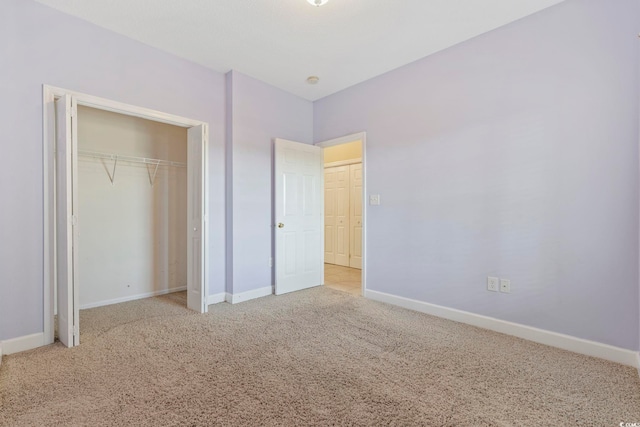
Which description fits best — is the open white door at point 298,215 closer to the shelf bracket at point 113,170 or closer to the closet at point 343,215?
the closet at point 343,215

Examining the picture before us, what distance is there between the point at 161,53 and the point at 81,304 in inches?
114

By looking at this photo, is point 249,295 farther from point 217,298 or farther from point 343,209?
point 343,209

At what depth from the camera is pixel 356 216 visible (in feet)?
19.7

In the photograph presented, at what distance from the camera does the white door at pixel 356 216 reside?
19.5 feet

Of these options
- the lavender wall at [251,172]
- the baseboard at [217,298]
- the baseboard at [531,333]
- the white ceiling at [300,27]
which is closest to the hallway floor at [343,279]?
the baseboard at [531,333]

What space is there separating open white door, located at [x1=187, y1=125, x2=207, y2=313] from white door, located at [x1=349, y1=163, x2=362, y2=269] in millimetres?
3320

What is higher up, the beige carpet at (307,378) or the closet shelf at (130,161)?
the closet shelf at (130,161)

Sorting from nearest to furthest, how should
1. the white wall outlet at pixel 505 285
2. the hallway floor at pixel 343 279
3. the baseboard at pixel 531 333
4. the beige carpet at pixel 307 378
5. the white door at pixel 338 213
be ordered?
the beige carpet at pixel 307 378
the baseboard at pixel 531 333
the white wall outlet at pixel 505 285
the hallway floor at pixel 343 279
the white door at pixel 338 213

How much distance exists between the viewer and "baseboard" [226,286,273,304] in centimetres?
366

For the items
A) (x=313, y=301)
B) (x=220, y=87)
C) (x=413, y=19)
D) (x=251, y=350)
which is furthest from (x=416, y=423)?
(x=220, y=87)

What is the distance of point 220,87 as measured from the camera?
3723 mm

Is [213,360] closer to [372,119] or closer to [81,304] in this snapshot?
[81,304]

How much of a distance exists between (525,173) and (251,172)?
2.94 meters

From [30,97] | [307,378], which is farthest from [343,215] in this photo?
[30,97]
